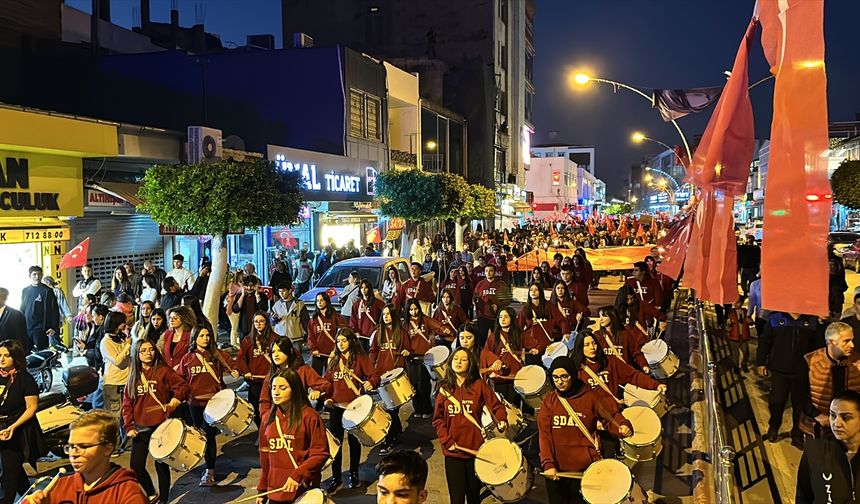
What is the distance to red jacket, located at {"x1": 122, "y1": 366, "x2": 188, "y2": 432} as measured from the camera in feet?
23.3

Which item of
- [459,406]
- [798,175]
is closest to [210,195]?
[459,406]

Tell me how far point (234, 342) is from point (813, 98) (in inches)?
517

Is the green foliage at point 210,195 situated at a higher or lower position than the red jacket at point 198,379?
higher

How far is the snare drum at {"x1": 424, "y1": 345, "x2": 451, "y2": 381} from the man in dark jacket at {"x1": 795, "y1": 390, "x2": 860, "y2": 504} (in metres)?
5.42

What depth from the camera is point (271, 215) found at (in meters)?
13.6

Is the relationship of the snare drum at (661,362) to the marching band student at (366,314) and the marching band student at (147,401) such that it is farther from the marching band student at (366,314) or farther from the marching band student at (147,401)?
the marching band student at (147,401)

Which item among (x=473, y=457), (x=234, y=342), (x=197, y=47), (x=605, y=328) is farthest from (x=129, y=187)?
(x=197, y=47)

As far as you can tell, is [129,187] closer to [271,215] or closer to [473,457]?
[271,215]

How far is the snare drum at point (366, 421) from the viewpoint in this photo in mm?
7156

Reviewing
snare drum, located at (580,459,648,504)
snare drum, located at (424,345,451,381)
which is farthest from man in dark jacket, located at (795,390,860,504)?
snare drum, located at (424,345,451,381)

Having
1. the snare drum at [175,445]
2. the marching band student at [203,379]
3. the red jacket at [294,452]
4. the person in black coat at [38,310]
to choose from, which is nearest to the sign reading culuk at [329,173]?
the person in black coat at [38,310]

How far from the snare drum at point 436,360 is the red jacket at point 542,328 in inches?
51.7

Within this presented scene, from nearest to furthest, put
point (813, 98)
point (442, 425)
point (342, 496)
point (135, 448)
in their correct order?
point (813, 98)
point (442, 425)
point (135, 448)
point (342, 496)

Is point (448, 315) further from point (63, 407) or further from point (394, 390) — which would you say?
point (63, 407)
